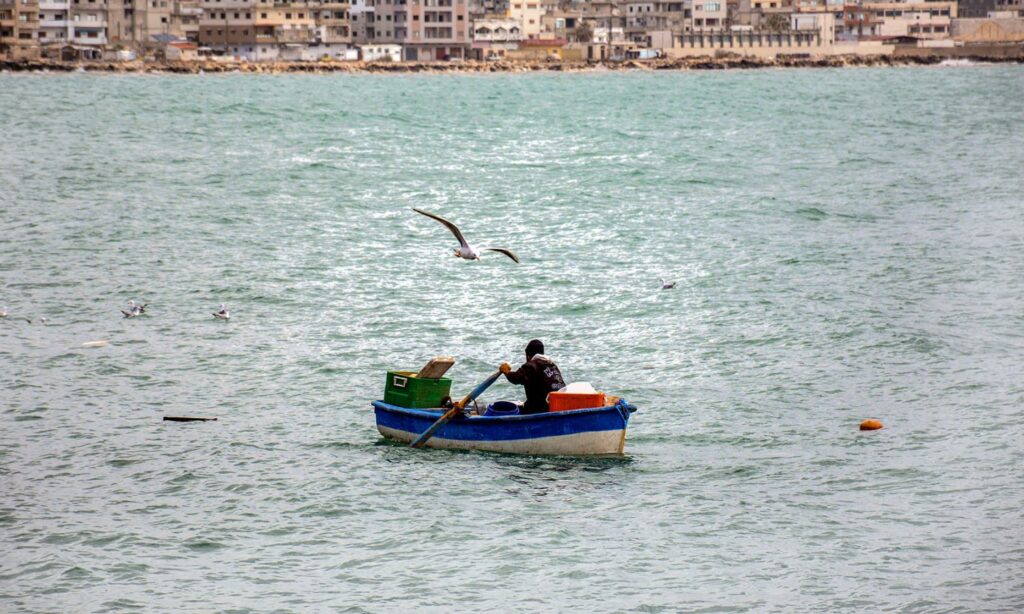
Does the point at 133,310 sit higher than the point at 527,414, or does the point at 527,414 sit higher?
the point at 527,414

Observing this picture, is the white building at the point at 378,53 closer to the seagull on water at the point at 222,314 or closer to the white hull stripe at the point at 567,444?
the seagull on water at the point at 222,314

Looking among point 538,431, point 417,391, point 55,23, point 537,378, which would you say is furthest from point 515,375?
point 55,23

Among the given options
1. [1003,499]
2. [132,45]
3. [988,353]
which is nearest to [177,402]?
[1003,499]

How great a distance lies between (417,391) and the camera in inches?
800

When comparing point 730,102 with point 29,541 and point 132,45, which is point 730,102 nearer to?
point 132,45

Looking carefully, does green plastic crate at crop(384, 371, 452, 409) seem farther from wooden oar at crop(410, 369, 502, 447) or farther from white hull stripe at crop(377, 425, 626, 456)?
white hull stripe at crop(377, 425, 626, 456)

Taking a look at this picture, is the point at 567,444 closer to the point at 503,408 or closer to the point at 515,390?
the point at 503,408

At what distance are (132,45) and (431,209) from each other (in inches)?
5392

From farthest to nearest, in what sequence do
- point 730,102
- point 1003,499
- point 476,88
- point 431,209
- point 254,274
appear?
point 476,88, point 730,102, point 431,209, point 254,274, point 1003,499

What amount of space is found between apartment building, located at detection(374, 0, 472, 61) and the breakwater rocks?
4.63m

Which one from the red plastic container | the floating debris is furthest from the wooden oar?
the floating debris

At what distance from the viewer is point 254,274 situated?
3503cm

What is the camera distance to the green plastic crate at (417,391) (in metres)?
20.3

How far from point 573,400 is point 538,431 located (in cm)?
65
